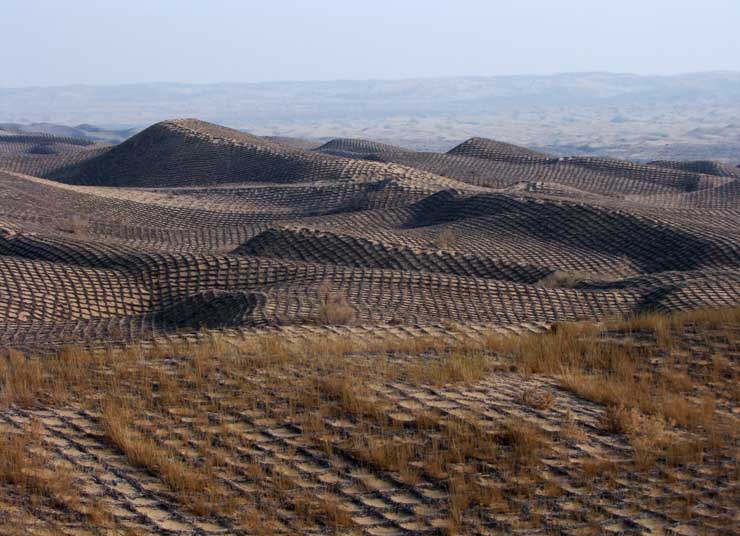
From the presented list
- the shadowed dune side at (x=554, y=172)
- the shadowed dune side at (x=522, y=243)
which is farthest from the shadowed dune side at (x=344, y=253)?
the shadowed dune side at (x=554, y=172)

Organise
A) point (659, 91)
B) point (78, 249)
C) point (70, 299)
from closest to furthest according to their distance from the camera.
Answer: point (70, 299) → point (78, 249) → point (659, 91)

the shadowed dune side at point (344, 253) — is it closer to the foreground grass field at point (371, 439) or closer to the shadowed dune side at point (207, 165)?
the shadowed dune side at point (207, 165)

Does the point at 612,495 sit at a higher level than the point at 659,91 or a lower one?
lower

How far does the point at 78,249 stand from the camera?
1059 cm

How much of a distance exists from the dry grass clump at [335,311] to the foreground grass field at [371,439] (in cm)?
131

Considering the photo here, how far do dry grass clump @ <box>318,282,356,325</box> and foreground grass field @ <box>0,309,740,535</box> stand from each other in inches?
51.4

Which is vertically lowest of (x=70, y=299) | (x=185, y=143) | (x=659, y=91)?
(x=70, y=299)

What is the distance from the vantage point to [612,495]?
4.36 m

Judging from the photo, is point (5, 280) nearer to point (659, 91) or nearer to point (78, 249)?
point (78, 249)

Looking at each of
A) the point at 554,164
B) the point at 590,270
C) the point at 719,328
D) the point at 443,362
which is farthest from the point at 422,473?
the point at 554,164

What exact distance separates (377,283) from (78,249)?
3393mm

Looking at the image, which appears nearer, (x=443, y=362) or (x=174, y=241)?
(x=443, y=362)

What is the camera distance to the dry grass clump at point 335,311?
7.76 meters

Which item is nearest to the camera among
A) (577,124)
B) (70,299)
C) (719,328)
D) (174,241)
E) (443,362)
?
(443,362)
